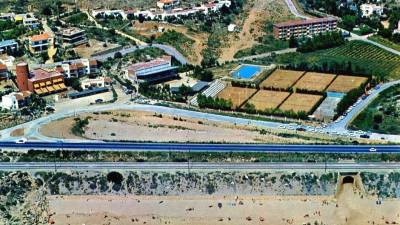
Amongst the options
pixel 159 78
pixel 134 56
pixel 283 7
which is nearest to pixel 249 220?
pixel 159 78

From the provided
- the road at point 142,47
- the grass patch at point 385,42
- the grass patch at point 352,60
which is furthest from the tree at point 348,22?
the road at point 142,47

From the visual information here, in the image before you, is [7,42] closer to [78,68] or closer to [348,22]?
[78,68]

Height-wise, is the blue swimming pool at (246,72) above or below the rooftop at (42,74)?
below

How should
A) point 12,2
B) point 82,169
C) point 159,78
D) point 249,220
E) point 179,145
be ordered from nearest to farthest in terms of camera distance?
point 249,220, point 82,169, point 179,145, point 159,78, point 12,2

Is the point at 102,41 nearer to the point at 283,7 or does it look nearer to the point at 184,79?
the point at 184,79

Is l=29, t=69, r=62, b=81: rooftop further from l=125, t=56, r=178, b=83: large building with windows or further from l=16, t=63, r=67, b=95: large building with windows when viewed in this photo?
l=125, t=56, r=178, b=83: large building with windows

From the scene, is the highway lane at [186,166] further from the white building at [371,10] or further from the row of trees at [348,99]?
the white building at [371,10]
